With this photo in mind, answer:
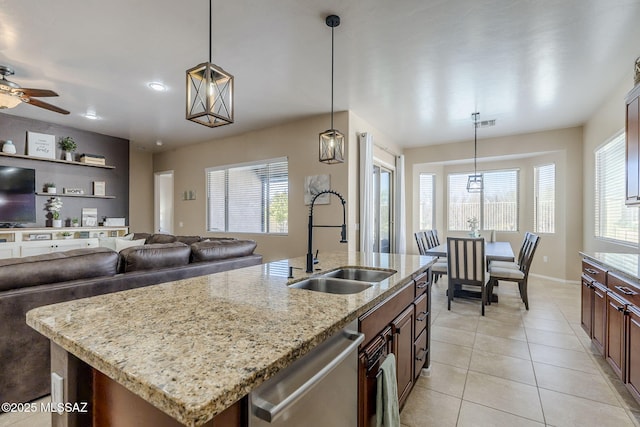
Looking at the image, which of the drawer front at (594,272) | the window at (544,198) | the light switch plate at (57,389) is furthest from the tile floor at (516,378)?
the window at (544,198)

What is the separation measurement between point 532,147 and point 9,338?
7.21 m

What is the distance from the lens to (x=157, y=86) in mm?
3680

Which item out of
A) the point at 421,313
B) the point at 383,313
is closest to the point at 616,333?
the point at 421,313

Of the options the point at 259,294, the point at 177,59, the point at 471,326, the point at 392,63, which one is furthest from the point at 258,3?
the point at 471,326

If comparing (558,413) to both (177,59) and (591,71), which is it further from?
(177,59)

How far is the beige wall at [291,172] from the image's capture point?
15.1 ft

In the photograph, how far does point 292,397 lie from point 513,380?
2316mm

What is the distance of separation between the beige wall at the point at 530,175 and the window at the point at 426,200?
140mm

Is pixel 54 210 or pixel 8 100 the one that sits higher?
pixel 8 100

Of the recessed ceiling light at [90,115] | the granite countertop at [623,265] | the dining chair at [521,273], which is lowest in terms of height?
the dining chair at [521,273]

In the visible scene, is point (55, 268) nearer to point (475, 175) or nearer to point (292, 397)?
point (292, 397)

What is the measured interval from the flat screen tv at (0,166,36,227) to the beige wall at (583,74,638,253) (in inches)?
327

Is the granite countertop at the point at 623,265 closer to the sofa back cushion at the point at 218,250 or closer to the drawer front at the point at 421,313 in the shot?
the drawer front at the point at 421,313

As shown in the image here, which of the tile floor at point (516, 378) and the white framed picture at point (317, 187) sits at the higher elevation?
the white framed picture at point (317, 187)
